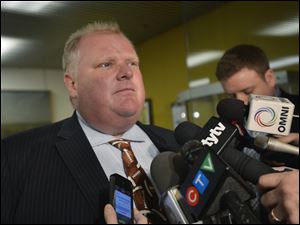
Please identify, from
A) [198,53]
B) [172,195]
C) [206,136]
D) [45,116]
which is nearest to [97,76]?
[206,136]

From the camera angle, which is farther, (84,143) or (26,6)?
(26,6)

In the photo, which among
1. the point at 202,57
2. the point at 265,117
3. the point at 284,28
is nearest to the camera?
the point at 265,117

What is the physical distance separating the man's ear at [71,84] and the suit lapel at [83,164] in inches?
7.4

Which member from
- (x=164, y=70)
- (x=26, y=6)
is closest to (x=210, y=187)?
(x=26, y=6)

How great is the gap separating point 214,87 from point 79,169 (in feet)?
8.52

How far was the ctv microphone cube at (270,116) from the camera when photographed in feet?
2.62

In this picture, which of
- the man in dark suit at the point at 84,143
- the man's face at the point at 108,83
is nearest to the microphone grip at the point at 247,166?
the man in dark suit at the point at 84,143

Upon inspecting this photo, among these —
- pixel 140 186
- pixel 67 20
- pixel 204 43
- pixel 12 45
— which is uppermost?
pixel 67 20

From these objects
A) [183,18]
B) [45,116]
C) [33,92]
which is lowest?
[45,116]

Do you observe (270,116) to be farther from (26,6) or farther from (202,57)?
(202,57)

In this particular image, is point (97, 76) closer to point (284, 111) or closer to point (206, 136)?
point (206, 136)

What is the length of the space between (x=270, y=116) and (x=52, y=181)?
0.57 meters

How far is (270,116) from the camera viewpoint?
0.81 m

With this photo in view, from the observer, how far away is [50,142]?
1139 mm
